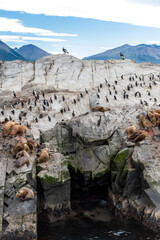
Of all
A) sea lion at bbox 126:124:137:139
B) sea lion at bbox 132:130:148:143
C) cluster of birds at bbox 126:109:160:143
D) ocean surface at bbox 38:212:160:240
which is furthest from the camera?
sea lion at bbox 126:124:137:139

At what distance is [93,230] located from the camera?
1941cm

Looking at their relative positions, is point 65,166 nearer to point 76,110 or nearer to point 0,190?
point 0,190

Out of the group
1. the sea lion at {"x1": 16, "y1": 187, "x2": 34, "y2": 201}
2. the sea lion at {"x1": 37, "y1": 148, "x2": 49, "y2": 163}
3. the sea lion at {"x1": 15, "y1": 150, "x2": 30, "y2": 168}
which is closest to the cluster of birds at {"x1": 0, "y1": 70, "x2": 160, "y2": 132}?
the sea lion at {"x1": 37, "y1": 148, "x2": 49, "y2": 163}

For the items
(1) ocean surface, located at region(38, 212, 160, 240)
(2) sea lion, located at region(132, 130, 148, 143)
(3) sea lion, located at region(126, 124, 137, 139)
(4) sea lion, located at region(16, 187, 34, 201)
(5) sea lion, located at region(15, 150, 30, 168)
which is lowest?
(1) ocean surface, located at region(38, 212, 160, 240)

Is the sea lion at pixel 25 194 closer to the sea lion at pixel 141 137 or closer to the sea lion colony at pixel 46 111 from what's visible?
the sea lion colony at pixel 46 111

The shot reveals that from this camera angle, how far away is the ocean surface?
18.4 metres

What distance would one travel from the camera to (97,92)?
36219 millimetres

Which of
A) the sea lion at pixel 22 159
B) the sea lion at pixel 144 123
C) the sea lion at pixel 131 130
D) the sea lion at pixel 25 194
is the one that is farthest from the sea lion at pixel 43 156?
the sea lion at pixel 144 123

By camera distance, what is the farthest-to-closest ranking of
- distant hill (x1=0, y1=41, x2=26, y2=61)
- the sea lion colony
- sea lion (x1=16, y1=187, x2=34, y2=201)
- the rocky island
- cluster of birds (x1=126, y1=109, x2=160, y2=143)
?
distant hill (x1=0, y1=41, x2=26, y2=61), cluster of birds (x1=126, y1=109, x2=160, y2=143), the sea lion colony, the rocky island, sea lion (x1=16, y1=187, x2=34, y2=201)

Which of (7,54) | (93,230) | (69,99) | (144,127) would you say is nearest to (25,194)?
(93,230)

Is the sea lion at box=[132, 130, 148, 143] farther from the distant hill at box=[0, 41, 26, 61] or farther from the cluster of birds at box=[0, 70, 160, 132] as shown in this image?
the distant hill at box=[0, 41, 26, 61]

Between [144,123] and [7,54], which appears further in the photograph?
[7,54]

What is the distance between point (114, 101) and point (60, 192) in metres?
16.3

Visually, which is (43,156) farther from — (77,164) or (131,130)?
(131,130)
